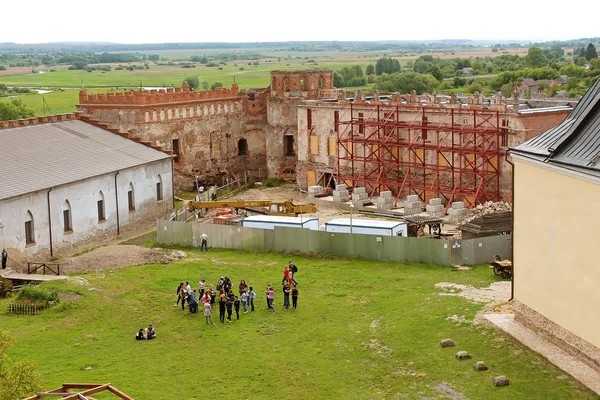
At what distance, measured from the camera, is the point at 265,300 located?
32844 millimetres

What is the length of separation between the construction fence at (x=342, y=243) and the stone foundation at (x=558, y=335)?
10111 mm

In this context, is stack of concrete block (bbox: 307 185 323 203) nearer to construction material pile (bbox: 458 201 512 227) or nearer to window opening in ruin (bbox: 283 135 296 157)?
window opening in ruin (bbox: 283 135 296 157)

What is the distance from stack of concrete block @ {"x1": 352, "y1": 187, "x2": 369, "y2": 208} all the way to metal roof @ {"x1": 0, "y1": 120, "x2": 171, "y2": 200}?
1071 cm

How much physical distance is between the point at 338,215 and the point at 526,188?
25.0 meters

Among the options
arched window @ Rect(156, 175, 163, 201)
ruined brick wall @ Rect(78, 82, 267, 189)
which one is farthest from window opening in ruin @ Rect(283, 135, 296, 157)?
arched window @ Rect(156, 175, 163, 201)

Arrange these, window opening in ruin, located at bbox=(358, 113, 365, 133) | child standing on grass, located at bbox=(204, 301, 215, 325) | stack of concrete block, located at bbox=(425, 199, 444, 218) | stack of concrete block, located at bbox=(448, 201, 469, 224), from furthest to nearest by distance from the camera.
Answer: window opening in ruin, located at bbox=(358, 113, 365, 133), stack of concrete block, located at bbox=(425, 199, 444, 218), stack of concrete block, located at bbox=(448, 201, 469, 224), child standing on grass, located at bbox=(204, 301, 215, 325)

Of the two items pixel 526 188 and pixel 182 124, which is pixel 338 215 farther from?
pixel 526 188

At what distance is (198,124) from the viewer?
205ft

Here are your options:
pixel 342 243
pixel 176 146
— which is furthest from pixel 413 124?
pixel 176 146

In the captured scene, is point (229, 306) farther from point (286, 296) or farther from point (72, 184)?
point (72, 184)

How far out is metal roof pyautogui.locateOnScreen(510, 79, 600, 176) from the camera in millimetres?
23312

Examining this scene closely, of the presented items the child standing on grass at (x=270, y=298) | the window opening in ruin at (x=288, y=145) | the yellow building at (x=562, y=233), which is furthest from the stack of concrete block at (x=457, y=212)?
the yellow building at (x=562, y=233)

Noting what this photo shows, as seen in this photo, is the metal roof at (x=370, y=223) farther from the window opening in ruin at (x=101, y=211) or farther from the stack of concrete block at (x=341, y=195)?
the stack of concrete block at (x=341, y=195)

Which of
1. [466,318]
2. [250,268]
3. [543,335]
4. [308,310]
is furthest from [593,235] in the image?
[250,268]
